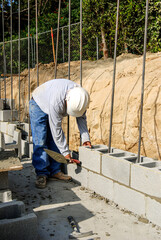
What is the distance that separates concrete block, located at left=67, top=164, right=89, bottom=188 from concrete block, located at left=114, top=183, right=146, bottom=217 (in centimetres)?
65

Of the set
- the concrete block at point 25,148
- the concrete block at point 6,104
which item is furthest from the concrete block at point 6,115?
the concrete block at point 25,148

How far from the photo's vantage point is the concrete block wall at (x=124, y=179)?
8.72 feet

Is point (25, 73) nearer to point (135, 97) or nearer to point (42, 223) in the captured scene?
point (135, 97)

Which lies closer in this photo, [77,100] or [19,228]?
[19,228]

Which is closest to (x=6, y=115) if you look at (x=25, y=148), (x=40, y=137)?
(x=25, y=148)

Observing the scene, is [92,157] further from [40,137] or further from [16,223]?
[16,223]

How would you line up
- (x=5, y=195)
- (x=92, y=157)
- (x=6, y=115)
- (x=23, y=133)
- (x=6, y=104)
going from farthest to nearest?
(x=6, y=104)
(x=6, y=115)
(x=23, y=133)
(x=92, y=157)
(x=5, y=195)

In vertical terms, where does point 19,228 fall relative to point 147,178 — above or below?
below

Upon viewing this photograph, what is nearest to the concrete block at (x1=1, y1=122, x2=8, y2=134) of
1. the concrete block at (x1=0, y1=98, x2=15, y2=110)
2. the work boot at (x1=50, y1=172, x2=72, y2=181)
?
the concrete block at (x1=0, y1=98, x2=15, y2=110)

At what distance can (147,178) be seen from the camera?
2.70 m

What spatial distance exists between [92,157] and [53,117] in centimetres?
76

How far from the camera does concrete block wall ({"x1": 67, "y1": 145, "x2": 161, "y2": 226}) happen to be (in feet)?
8.72

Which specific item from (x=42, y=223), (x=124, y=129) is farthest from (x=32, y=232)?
(x=124, y=129)

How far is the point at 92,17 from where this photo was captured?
9992 mm
